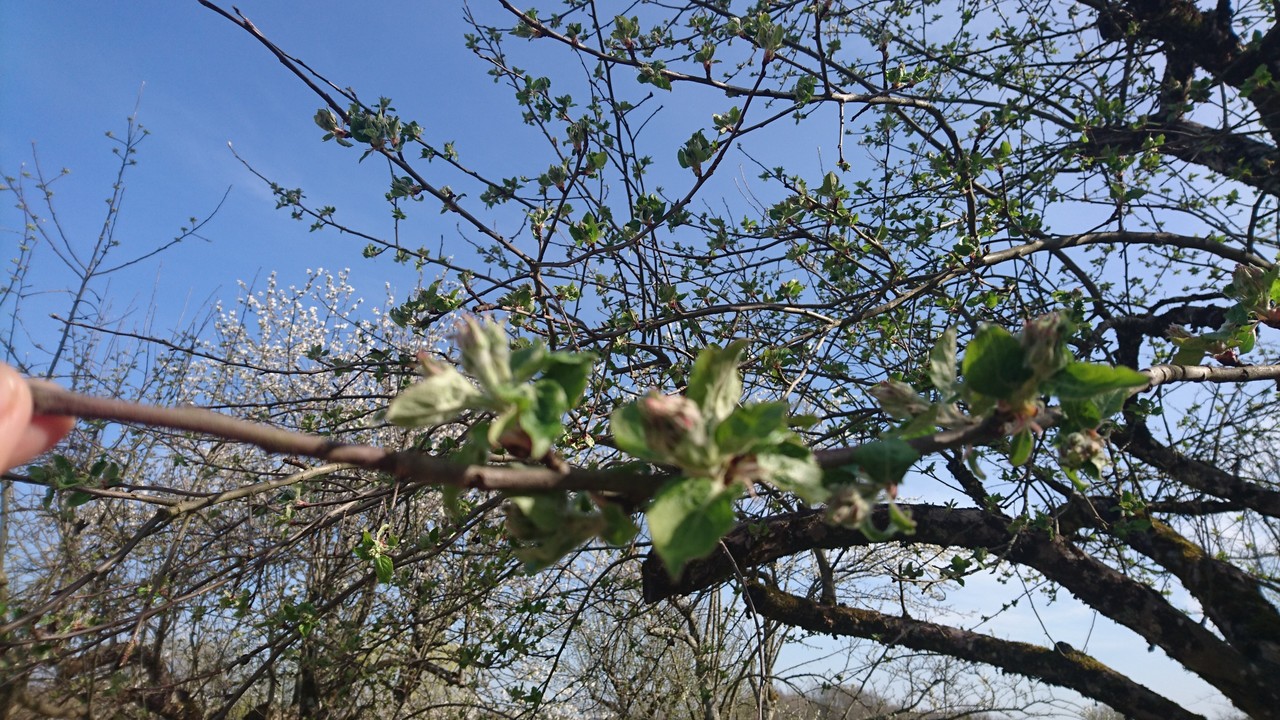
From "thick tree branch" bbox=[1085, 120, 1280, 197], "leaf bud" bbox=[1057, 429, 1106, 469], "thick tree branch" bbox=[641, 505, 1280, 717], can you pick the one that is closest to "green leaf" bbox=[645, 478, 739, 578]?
"leaf bud" bbox=[1057, 429, 1106, 469]

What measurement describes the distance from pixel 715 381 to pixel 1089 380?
1.57 feet

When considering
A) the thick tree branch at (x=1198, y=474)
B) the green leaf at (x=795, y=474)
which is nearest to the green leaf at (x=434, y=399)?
the green leaf at (x=795, y=474)

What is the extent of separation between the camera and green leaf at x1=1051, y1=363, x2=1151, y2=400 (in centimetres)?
83

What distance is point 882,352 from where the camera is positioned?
4.31m

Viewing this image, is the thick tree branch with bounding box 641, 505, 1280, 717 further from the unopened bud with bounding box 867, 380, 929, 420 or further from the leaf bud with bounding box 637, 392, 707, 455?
the leaf bud with bounding box 637, 392, 707, 455

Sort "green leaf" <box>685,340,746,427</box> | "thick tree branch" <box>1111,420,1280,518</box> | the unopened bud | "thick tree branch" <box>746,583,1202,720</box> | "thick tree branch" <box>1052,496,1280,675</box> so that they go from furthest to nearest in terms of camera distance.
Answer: "thick tree branch" <box>1111,420,1280,518</box> < "thick tree branch" <box>746,583,1202,720</box> < "thick tree branch" <box>1052,496,1280,675</box> < the unopened bud < "green leaf" <box>685,340,746,427</box>

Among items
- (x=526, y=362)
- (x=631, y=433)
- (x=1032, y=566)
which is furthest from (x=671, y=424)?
(x=1032, y=566)

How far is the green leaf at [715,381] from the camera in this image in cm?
72

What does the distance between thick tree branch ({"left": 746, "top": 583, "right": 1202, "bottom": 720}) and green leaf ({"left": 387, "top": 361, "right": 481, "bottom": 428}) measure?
3.57m

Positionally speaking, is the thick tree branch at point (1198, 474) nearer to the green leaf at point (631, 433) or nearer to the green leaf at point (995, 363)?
the green leaf at point (995, 363)

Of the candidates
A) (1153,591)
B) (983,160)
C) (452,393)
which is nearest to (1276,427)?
(1153,591)

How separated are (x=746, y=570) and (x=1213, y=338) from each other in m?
3.16

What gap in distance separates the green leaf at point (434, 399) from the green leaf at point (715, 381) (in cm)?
22

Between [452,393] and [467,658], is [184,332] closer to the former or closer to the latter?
[467,658]
